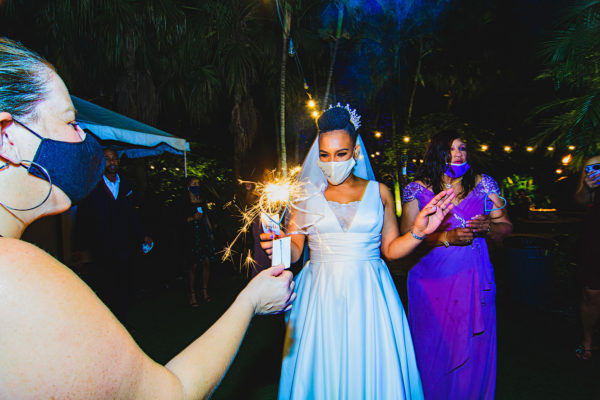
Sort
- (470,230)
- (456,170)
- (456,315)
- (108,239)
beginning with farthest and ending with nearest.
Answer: (108,239), (456,170), (456,315), (470,230)

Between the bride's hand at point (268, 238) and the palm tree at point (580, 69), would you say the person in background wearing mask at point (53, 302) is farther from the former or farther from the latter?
the palm tree at point (580, 69)

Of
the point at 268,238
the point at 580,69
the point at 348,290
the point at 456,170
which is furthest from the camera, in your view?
the point at 580,69

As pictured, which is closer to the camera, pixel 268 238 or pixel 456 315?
pixel 268 238

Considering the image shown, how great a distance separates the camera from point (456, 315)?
300 centimetres

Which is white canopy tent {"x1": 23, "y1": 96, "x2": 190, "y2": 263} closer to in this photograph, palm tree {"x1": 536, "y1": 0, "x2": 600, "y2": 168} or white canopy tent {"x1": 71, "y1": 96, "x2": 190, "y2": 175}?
white canopy tent {"x1": 71, "y1": 96, "x2": 190, "y2": 175}

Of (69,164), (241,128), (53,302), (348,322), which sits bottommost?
(348,322)

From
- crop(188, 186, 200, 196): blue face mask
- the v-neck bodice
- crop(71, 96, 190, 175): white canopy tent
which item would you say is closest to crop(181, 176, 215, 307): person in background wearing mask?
crop(188, 186, 200, 196): blue face mask

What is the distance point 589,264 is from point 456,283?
256 centimetres

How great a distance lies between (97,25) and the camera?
28.2 feet

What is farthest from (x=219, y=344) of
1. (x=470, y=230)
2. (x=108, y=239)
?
(x=108, y=239)

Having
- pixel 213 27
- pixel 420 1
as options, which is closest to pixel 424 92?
pixel 420 1

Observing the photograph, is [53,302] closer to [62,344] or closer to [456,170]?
[62,344]

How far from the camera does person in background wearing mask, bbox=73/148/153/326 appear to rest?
4605 millimetres

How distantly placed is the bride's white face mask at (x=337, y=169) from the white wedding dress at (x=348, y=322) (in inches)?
9.2
